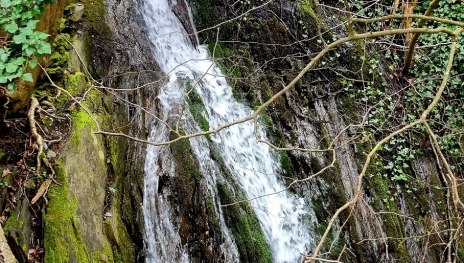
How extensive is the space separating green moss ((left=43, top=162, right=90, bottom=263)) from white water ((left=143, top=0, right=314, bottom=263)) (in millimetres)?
846

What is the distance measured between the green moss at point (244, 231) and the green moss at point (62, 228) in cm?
171

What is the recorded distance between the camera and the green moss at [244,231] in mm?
4562

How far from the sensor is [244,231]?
4629 mm

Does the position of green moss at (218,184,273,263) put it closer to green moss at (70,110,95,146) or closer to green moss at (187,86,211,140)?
green moss at (187,86,211,140)

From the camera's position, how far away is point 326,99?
6.59 meters

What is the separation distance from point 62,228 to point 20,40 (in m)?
1.35

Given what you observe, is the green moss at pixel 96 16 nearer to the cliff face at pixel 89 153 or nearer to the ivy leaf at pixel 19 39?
the cliff face at pixel 89 153

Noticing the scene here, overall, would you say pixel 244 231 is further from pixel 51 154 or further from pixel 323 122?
pixel 323 122

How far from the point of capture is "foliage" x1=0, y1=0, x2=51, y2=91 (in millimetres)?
2846

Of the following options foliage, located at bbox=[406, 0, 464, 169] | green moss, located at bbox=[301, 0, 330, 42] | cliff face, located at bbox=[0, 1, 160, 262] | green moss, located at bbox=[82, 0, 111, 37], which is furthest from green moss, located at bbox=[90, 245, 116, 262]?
foliage, located at bbox=[406, 0, 464, 169]

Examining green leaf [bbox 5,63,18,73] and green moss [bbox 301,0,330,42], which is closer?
green leaf [bbox 5,63,18,73]

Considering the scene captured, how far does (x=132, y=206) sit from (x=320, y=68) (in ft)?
12.7

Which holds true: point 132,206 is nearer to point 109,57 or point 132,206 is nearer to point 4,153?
point 4,153

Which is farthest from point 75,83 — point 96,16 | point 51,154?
point 96,16
